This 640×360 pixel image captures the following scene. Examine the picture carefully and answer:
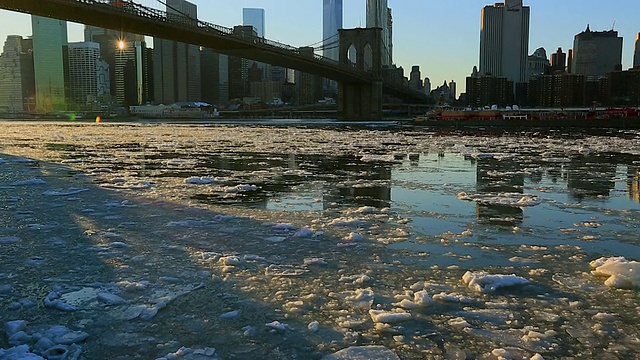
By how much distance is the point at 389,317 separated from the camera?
3.14m

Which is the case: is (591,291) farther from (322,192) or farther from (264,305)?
(322,192)

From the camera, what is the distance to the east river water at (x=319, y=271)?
9.34 feet

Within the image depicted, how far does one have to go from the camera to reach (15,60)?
14775cm

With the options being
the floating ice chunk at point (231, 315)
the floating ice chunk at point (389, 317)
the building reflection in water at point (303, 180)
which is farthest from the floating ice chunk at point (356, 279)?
the building reflection in water at point (303, 180)

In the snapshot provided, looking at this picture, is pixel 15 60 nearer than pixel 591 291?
No

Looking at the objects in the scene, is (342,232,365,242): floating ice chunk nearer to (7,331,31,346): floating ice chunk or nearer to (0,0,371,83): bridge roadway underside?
(7,331,31,346): floating ice chunk

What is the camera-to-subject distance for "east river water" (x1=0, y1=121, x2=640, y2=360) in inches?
112

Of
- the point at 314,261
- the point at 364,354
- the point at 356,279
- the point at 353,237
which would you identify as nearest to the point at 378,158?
the point at 353,237

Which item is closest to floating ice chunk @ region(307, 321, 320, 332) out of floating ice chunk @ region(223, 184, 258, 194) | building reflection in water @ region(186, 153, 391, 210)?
building reflection in water @ region(186, 153, 391, 210)

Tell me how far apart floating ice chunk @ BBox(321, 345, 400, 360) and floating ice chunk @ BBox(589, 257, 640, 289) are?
1912mm

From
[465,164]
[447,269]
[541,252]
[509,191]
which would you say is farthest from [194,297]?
[465,164]

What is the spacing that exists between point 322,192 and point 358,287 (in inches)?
178

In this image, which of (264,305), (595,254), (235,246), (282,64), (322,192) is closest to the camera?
(264,305)

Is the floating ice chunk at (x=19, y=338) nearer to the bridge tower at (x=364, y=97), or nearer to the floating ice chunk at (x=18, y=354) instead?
the floating ice chunk at (x=18, y=354)
